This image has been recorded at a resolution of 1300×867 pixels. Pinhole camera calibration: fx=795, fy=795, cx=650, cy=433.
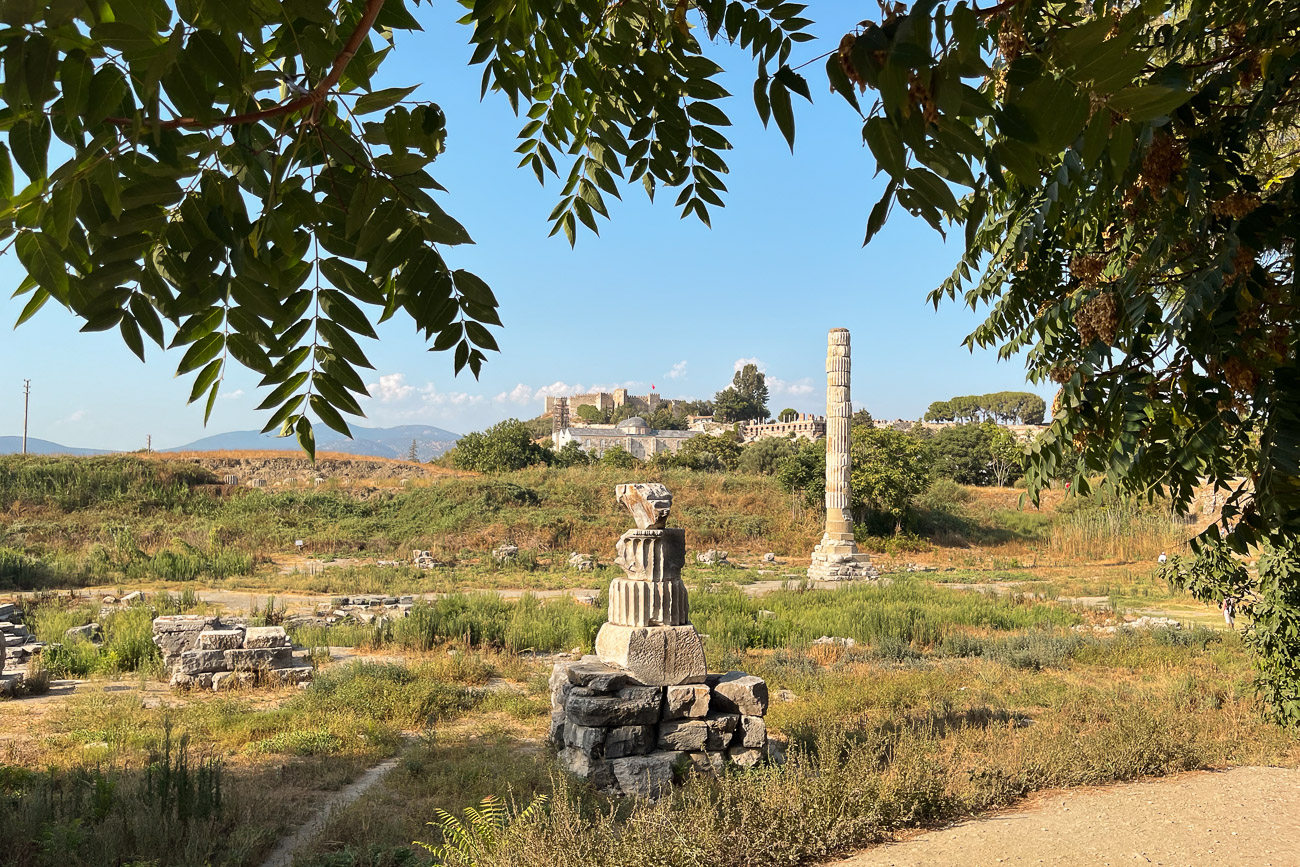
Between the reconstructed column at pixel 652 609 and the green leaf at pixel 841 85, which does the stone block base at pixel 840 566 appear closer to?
the reconstructed column at pixel 652 609

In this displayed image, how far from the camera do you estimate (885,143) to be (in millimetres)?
1124

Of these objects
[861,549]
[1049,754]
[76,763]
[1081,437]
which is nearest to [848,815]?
[1049,754]

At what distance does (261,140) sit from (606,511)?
2893 cm

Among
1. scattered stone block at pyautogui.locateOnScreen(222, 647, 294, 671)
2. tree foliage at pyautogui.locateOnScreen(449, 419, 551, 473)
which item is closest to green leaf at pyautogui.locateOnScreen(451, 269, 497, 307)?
scattered stone block at pyautogui.locateOnScreen(222, 647, 294, 671)

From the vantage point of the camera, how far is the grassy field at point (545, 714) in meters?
5.07

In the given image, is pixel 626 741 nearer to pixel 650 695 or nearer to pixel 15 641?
pixel 650 695

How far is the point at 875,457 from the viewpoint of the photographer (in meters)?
29.6

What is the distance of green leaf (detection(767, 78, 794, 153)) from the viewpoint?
55.2 inches

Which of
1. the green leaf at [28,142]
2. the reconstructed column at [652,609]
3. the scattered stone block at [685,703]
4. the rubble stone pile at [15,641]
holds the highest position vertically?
the green leaf at [28,142]

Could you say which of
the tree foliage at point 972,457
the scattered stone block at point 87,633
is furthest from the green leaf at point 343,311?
the tree foliage at point 972,457

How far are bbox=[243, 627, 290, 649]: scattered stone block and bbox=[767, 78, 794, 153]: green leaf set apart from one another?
11.0 m

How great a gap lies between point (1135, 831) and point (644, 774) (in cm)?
339

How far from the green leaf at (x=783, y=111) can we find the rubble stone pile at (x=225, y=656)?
10.5 m

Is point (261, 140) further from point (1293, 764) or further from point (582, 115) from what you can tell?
point (1293, 764)
